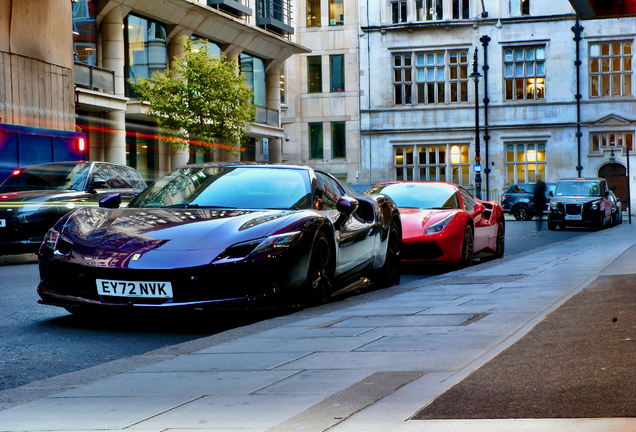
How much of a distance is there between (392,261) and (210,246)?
3.58 m

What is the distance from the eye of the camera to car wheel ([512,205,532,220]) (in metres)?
37.6

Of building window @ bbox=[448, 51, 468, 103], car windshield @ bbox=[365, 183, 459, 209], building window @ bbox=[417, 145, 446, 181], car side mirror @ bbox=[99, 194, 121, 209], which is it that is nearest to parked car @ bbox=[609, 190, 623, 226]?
building window @ bbox=[417, 145, 446, 181]

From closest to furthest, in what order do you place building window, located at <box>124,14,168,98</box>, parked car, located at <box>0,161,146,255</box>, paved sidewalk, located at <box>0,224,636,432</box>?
paved sidewalk, located at <box>0,224,636,432</box> < parked car, located at <box>0,161,146,255</box> < building window, located at <box>124,14,168,98</box>

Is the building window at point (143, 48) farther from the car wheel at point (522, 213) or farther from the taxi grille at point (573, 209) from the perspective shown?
the taxi grille at point (573, 209)

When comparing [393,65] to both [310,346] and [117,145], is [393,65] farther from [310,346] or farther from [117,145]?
[310,346]

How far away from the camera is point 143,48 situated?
34.7m

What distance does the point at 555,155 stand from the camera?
47375mm

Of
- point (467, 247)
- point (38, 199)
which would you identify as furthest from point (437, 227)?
point (38, 199)

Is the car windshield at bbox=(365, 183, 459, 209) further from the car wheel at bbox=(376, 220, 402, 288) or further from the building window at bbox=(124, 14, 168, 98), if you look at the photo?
the building window at bbox=(124, 14, 168, 98)

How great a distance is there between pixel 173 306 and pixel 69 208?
7.63 m

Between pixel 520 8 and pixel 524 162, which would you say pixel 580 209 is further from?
pixel 520 8

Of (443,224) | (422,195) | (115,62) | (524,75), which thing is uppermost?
(524,75)

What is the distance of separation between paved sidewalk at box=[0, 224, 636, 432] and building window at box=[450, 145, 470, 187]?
41.5 meters

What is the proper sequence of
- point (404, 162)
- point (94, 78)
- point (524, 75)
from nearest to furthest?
1. point (94, 78)
2. point (524, 75)
3. point (404, 162)
